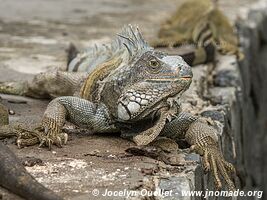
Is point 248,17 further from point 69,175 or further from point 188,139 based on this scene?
point 69,175

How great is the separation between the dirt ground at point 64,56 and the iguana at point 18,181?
9 centimetres

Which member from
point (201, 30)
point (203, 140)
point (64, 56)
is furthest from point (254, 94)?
point (203, 140)

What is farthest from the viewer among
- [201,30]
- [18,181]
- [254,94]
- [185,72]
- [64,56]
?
[254,94]

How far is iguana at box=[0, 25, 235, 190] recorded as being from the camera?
14.0ft

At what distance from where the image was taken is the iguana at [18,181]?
3322 mm

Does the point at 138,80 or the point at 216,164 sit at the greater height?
the point at 138,80

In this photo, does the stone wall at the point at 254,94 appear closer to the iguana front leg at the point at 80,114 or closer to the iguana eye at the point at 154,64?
the iguana front leg at the point at 80,114

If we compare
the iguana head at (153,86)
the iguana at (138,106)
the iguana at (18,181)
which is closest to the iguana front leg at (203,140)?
the iguana at (138,106)

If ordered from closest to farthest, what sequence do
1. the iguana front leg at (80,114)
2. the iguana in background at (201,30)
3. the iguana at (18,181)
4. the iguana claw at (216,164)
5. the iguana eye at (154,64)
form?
the iguana at (18,181) → the iguana claw at (216,164) → the iguana eye at (154,64) → the iguana front leg at (80,114) → the iguana in background at (201,30)

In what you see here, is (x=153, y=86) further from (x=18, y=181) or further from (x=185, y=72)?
(x=18, y=181)

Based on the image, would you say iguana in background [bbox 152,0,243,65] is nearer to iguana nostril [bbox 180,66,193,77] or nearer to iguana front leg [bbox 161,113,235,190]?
iguana front leg [bbox 161,113,235,190]

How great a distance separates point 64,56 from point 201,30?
6.65 feet

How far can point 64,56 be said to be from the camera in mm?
7301

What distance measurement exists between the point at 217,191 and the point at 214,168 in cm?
16
